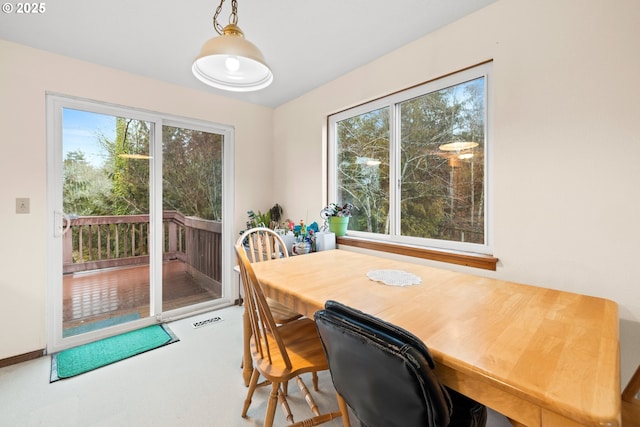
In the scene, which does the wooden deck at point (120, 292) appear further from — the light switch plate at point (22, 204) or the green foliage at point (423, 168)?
the green foliage at point (423, 168)

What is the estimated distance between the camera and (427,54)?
6.72 feet

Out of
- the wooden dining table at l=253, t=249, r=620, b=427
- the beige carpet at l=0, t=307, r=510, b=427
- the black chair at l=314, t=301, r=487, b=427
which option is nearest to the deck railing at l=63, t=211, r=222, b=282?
the beige carpet at l=0, t=307, r=510, b=427

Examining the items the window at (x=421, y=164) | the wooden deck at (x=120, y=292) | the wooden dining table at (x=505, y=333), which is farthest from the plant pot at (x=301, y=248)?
the wooden deck at (x=120, y=292)

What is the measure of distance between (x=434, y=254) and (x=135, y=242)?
2.67m

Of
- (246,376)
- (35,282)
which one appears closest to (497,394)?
(246,376)

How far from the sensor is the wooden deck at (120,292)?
2.47 m

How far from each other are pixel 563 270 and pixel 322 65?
→ 7.42 feet

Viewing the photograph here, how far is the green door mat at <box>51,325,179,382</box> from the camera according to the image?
2039 millimetres

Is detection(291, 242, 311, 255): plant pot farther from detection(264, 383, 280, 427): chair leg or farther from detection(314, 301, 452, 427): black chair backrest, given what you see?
detection(314, 301, 452, 427): black chair backrest

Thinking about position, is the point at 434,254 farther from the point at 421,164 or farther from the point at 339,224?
the point at 339,224

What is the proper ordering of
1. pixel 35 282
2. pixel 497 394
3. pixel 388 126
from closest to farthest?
pixel 497 394 → pixel 35 282 → pixel 388 126

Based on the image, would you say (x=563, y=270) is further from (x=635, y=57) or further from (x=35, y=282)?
(x=35, y=282)

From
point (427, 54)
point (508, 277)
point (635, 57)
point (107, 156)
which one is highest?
point (427, 54)

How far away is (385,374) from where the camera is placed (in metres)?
0.79
